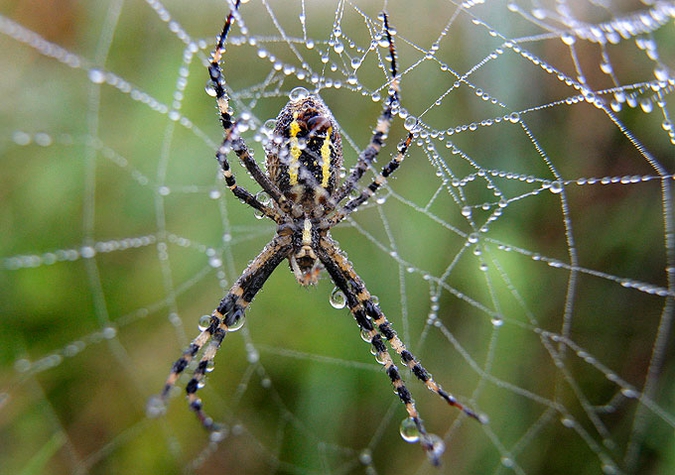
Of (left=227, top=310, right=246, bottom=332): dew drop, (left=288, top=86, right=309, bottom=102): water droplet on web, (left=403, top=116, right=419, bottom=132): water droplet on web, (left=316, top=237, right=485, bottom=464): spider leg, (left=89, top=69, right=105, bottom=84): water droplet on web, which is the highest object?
(left=89, top=69, right=105, bottom=84): water droplet on web

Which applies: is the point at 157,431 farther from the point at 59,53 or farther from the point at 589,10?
the point at 589,10

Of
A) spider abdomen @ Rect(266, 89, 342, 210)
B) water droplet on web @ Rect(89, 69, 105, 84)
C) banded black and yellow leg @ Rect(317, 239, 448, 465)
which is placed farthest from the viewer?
water droplet on web @ Rect(89, 69, 105, 84)

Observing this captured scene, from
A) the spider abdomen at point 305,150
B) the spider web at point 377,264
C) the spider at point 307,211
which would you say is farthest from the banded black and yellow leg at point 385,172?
the spider web at point 377,264

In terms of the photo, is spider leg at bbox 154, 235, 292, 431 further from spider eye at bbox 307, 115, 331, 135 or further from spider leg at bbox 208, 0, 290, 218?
spider eye at bbox 307, 115, 331, 135

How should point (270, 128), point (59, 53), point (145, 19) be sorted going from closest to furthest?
1. point (270, 128)
2. point (59, 53)
3. point (145, 19)

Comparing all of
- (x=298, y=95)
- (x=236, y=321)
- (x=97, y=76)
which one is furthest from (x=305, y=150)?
(x=97, y=76)

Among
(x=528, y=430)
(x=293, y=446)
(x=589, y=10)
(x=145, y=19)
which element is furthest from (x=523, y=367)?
(x=145, y=19)

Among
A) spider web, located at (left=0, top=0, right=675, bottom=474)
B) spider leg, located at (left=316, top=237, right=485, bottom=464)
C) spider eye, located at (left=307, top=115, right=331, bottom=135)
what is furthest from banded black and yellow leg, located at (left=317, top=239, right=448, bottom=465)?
spider eye, located at (left=307, top=115, right=331, bottom=135)
